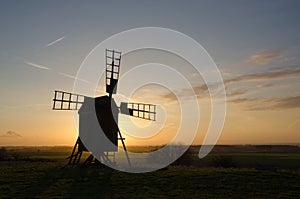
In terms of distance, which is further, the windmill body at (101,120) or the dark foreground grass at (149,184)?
the windmill body at (101,120)

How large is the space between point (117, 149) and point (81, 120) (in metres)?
4.69

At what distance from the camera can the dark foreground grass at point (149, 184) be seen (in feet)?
62.3

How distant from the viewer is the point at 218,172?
88.0ft

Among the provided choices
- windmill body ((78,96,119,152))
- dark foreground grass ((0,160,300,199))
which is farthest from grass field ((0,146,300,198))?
windmill body ((78,96,119,152))

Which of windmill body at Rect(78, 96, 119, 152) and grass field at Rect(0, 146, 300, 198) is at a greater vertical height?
windmill body at Rect(78, 96, 119, 152)

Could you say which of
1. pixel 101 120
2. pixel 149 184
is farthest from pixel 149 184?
pixel 101 120

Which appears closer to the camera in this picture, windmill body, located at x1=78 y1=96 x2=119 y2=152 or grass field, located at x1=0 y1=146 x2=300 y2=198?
grass field, located at x1=0 y1=146 x2=300 y2=198

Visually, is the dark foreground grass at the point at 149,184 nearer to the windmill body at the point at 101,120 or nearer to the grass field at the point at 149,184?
the grass field at the point at 149,184

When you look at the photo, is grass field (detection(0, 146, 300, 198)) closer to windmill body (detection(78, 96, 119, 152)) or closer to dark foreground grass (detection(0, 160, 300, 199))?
dark foreground grass (detection(0, 160, 300, 199))

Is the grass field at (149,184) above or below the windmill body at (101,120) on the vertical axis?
below

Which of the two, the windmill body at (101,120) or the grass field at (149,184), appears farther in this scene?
the windmill body at (101,120)

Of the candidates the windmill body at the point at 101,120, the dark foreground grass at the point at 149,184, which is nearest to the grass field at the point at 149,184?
the dark foreground grass at the point at 149,184

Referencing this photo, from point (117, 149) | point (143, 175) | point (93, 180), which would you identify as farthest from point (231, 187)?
point (117, 149)

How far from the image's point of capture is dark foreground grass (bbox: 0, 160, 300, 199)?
18984 millimetres
